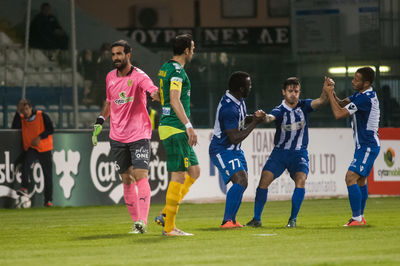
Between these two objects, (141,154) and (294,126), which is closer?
(141,154)

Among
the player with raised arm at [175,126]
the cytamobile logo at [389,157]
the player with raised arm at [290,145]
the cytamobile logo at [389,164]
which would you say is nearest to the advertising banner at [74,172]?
the cytamobile logo at [389,164]

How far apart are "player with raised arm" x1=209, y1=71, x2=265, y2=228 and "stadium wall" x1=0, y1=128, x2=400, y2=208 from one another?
6829 mm

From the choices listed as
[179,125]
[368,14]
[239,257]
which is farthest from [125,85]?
[368,14]

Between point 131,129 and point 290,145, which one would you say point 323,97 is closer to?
point 290,145

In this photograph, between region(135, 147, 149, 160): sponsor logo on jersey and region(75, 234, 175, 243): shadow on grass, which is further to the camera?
region(135, 147, 149, 160): sponsor logo on jersey

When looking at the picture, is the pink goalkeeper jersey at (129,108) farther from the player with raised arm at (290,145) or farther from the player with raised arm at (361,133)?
the player with raised arm at (361,133)

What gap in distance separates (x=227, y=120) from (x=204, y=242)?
7.30ft

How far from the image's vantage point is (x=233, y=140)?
36.0ft

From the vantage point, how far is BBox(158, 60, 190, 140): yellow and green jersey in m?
9.60

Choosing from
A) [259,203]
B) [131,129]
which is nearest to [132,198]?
[131,129]

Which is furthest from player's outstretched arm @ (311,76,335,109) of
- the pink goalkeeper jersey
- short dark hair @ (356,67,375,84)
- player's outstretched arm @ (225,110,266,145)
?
the pink goalkeeper jersey

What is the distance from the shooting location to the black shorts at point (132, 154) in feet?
33.9

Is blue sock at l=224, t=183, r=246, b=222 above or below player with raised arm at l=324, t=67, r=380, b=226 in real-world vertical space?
below

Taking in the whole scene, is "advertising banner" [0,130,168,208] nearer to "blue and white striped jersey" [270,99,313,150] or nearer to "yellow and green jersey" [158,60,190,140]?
"blue and white striped jersey" [270,99,313,150]
